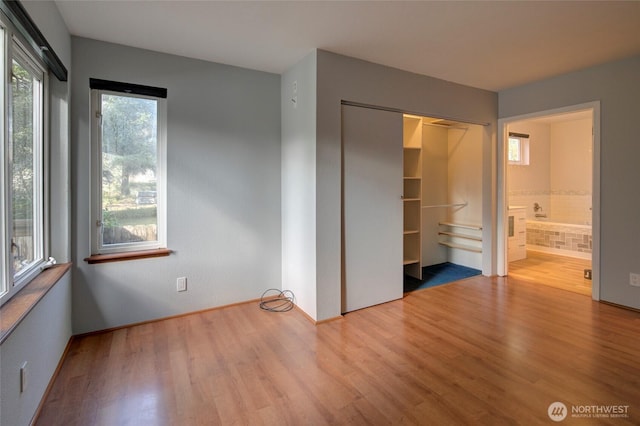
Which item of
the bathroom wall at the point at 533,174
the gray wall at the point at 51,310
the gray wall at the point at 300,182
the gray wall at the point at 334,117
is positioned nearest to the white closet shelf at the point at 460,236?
the bathroom wall at the point at 533,174

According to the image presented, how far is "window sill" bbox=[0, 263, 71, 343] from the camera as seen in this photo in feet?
4.63

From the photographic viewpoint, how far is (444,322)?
296cm

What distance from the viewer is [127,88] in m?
2.80

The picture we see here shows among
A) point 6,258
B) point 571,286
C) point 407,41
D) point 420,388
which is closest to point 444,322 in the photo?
point 420,388

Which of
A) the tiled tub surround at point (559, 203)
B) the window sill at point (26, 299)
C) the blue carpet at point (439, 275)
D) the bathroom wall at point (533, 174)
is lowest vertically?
the blue carpet at point (439, 275)

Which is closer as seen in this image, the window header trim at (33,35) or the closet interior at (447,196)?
the window header trim at (33,35)

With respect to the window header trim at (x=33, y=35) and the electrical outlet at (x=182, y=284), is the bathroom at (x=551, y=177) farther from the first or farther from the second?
the window header trim at (x=33, y=35)

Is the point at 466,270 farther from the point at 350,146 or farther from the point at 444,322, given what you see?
the point at 350,146

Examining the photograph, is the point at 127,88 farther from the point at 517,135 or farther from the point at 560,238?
the point at 560,238

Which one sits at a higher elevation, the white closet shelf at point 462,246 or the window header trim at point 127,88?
the window header trim at point 127,88

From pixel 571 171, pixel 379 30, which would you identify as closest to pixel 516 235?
pixel 571 171

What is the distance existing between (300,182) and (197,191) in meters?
0.99

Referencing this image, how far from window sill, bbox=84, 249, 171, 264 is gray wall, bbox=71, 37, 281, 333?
0.05 m

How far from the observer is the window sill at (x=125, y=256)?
2719 millimetres
